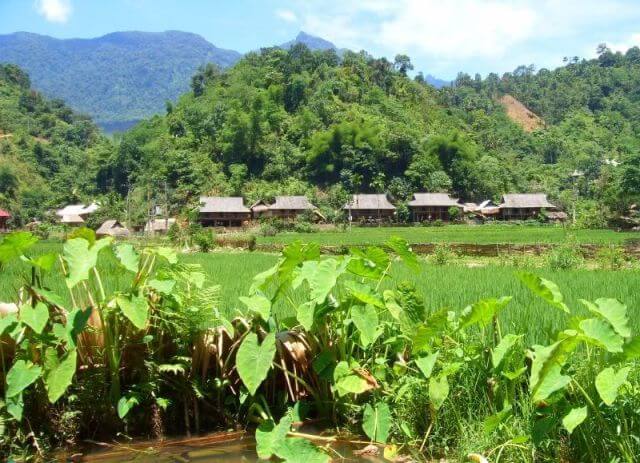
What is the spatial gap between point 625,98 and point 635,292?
101086mm

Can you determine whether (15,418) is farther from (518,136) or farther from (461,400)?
(518,136)

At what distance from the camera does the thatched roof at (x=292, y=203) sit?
50125 millimetres

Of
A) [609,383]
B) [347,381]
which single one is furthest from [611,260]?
[609,383]

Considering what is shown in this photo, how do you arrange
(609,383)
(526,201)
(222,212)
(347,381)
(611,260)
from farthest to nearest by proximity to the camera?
1. (526,201)
2. (222,212)
3. (611,260)
4. (347,381)
5. (609,383)

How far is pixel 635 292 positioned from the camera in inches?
307

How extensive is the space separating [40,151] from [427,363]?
76.5m

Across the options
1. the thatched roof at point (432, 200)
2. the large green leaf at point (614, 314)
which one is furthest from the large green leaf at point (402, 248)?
the thatched roof at point (432, 200)

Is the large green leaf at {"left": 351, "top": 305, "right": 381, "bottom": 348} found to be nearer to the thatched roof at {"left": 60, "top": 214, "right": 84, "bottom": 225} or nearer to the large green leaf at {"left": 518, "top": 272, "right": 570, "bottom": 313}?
the large green leaf at {"left": 518, "top": 272, "right": 570, "bottom": 313}

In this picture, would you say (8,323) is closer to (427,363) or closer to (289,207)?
(427,363)

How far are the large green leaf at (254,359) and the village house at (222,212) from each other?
46675 millimetres

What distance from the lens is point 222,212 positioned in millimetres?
49688

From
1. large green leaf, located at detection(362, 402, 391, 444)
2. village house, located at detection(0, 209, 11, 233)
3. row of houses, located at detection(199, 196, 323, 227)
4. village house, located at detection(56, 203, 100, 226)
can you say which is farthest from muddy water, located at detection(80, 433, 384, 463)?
village house, located at detection(56, 203, 100, 226)

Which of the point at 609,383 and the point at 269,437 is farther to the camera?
the point at 269,437

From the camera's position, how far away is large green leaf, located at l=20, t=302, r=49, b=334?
3.00 metres
